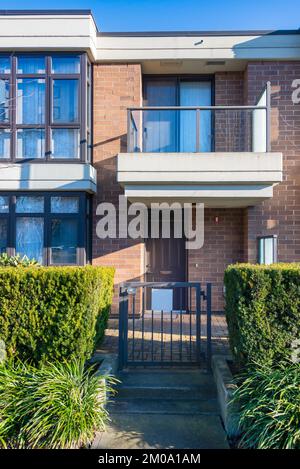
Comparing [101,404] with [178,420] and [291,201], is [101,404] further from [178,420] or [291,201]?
[291,201]

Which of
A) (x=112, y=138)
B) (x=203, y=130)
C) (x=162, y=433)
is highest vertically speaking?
(x=203, y=130)

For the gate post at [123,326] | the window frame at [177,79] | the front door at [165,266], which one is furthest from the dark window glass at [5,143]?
the gate post at [123,326]

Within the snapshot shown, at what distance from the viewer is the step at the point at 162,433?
318 centimetres

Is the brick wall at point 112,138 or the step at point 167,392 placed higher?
the brick wall at point 112,138

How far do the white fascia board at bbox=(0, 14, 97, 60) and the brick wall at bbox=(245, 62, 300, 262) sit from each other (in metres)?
4.04

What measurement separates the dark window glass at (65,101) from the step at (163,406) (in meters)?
5.93

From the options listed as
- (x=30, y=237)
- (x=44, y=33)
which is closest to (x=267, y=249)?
(x=30, y=237)

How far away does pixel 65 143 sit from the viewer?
23.9 ft

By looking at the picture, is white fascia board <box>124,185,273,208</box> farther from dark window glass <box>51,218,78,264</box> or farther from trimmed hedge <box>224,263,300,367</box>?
trimmed hedge <box>224,263,300,367</box>

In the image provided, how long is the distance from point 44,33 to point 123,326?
6.65 m

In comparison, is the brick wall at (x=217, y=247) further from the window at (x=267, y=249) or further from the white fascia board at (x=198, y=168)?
the white fascia board at (x=198, y=168)

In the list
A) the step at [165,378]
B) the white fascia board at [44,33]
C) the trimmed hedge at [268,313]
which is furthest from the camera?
the white fascia board at [44,33]

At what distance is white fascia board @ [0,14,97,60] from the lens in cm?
705

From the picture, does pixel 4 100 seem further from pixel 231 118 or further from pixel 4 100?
pixel 231 118
